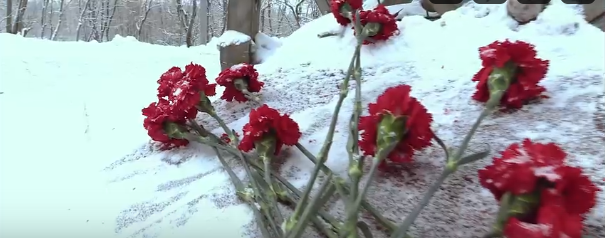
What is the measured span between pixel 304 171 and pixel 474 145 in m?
0.32

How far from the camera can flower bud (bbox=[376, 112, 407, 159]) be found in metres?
0.58

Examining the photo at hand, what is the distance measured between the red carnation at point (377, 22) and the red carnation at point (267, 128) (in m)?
0.50

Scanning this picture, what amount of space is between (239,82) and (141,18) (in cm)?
819

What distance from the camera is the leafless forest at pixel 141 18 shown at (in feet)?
24.2

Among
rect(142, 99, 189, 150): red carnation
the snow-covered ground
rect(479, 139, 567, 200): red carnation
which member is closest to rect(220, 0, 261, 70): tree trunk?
the snow-covered ground

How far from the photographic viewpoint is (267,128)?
787 mm

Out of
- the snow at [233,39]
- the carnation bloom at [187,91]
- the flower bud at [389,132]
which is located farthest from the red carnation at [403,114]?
the snow at [233,39]

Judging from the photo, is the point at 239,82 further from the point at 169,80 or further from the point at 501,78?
the point at 501,78

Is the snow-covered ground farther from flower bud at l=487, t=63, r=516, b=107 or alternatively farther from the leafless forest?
the leafless forest

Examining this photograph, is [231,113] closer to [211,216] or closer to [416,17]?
[211,216]

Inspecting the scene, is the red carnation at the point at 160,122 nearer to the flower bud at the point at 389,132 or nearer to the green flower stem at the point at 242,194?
the green flower stem at the point at 242,194

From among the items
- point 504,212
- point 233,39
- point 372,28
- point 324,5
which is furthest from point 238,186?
point 324,5

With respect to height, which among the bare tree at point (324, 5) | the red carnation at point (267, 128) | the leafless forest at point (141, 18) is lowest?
the leafless forest at point (141, 18)

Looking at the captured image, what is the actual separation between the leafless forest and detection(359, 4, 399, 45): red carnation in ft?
18.1
